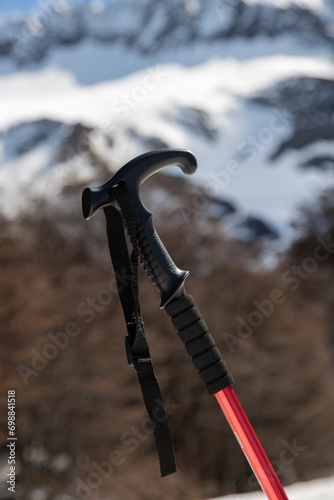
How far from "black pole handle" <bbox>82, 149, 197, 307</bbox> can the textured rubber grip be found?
0.02 m

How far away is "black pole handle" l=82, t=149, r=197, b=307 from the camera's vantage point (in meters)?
0.68

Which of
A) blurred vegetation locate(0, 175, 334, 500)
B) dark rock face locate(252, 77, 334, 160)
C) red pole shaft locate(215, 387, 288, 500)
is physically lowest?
red pole shaft locate(215, 387, 288, 500)

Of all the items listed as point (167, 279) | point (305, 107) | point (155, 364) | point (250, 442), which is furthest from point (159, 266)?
point (305, 107)

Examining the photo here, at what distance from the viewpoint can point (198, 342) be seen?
A: 0.70 meters

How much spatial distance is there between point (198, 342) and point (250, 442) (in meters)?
0.14

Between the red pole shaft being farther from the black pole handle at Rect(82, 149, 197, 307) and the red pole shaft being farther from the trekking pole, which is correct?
the black pole handle at Rect(82, 149, 197, 307)

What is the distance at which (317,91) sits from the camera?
19375 millimetres

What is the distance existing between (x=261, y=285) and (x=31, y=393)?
3709mm

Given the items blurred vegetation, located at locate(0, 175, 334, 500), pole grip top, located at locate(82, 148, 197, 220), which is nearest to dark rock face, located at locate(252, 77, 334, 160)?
blurred vegetation, located at locate(0, 175, 334, 500)

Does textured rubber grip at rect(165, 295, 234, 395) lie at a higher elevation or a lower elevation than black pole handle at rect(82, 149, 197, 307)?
lower

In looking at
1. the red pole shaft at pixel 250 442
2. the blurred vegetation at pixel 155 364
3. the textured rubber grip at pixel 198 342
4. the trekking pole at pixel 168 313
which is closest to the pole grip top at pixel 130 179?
the trekking pole at pixel 168 313

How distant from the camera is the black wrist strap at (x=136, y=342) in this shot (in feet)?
2.28

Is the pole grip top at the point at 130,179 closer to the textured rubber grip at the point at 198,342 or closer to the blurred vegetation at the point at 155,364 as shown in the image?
the textured rubber grip at the point at 198,342

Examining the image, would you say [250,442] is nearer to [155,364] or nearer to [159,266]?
[159,266]
